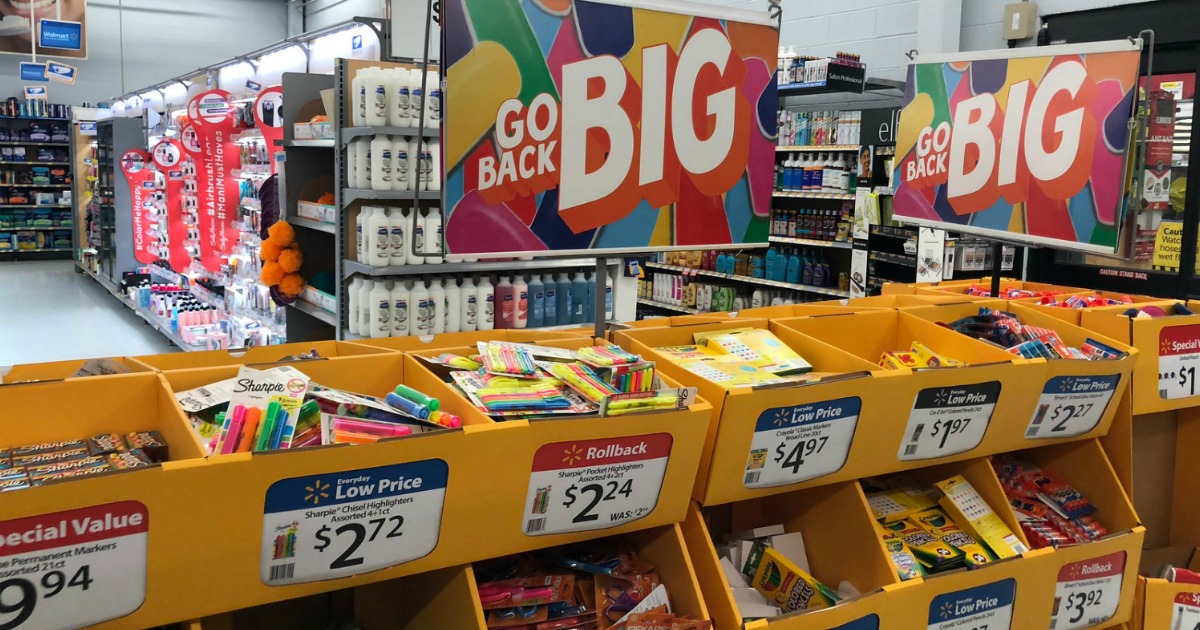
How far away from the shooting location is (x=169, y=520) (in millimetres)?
1255

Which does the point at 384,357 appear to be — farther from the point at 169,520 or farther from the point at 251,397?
the point at 169,520

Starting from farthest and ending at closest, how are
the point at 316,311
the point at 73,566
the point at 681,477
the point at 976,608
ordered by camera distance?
the point at 316,311 < the point at 976,608 < the point at 681,477 < the point at 73,566

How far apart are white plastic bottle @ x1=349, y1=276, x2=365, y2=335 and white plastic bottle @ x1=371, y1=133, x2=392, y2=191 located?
501mm

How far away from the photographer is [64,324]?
32.1 feet

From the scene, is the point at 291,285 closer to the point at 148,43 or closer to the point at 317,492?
the point at 317,492

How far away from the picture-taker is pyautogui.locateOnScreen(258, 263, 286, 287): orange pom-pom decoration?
16.2ft

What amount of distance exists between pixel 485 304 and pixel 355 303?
660 millimetres

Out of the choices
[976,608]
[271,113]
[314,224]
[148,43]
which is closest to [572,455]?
[976,608]

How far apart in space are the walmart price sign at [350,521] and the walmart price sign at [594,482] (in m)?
0.19

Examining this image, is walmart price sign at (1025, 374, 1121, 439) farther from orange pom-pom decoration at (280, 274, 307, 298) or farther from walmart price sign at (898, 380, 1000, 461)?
orange pom-pom decoration at (280, 274, 307, 298)

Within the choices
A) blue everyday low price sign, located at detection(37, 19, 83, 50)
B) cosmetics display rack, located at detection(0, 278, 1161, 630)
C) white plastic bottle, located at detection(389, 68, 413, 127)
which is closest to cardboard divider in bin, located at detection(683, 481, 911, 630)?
cosmetics display rack, located at detection(0, 278, 1161, 630)

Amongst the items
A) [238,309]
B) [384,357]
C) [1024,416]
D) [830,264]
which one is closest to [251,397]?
[384,357]

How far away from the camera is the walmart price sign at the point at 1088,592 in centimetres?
215

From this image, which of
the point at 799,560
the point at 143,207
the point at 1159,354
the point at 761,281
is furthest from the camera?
the point at 143,207
